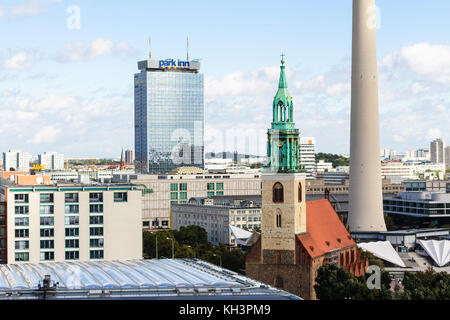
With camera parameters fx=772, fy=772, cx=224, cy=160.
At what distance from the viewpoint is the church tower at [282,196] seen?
7381cm

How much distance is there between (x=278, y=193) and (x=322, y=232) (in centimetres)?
900

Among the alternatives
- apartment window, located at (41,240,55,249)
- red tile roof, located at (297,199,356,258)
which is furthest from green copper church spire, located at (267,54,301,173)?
apartment window, located at (41,240,55,249)

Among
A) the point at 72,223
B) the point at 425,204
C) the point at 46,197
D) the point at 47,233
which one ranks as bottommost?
the point at 47,233

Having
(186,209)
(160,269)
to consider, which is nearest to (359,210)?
(186,209)

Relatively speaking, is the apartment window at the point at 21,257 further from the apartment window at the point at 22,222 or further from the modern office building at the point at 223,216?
the modern office building at the point at 223,216

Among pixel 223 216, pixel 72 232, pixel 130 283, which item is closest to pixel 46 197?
pixel 72 232

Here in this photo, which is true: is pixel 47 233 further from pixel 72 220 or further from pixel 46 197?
pixel 46 197

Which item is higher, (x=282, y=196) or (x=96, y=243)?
(x=282, y=196)

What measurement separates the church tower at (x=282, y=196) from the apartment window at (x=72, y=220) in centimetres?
2204

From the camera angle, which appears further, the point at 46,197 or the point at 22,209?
the point at 46,197

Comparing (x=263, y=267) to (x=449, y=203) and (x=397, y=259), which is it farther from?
(x=449, y=203)

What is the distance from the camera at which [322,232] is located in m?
80.9

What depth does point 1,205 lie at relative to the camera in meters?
84.1

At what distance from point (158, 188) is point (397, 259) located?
351 feet
